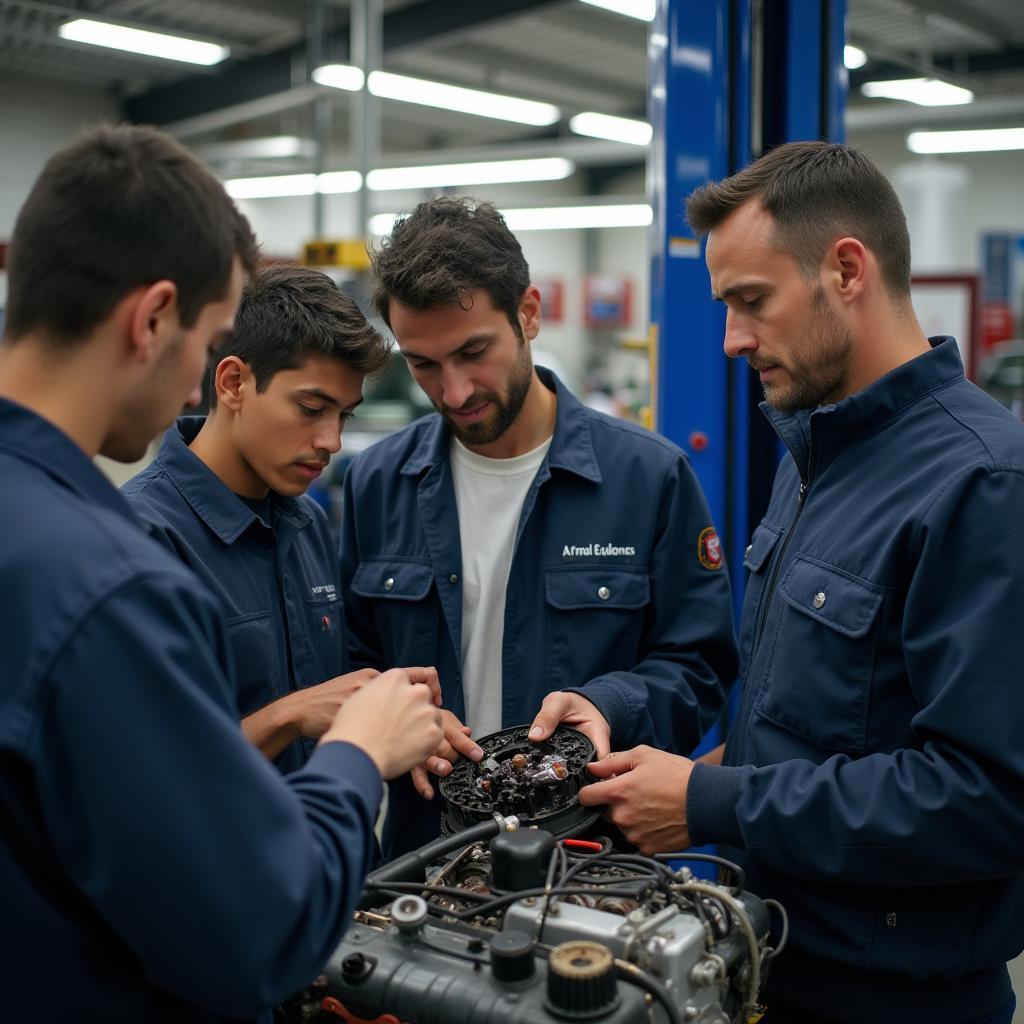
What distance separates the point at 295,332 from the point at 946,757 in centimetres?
105

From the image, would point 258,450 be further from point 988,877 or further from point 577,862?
point 988,877

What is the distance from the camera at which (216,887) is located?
2.55ft

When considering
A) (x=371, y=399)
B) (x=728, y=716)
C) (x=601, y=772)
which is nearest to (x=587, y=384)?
(x=371, y=399)

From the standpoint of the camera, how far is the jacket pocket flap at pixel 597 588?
175cm

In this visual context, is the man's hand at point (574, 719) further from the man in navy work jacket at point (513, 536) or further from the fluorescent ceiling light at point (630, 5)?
the fluorescent ceiling light at point (630, 5)

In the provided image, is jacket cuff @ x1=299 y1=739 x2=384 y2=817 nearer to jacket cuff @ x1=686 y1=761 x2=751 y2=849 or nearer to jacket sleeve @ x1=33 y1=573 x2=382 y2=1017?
jacket sleeve @ x1=33 y1=573 x2=382 y2=1017

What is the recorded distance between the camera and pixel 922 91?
361 inches

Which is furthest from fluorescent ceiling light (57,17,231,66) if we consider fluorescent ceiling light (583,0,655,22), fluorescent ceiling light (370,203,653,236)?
fluorescent ceiling light (370,203,653,236)

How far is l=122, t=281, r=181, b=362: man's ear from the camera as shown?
2.86 feet

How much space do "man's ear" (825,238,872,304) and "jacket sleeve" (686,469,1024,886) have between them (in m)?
0.31

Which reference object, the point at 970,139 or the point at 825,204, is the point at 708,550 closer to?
the point at 825,204

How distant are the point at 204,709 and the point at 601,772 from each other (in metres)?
0.68

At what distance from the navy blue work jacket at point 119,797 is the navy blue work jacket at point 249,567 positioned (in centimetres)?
60

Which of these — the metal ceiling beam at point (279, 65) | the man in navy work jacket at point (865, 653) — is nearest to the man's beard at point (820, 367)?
the man in navy work jacket at point (865, 653)
